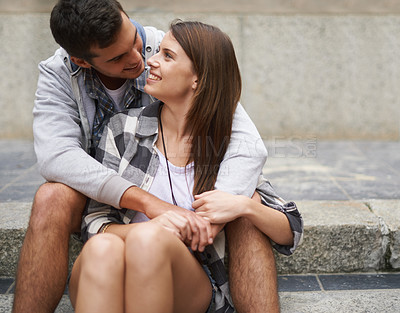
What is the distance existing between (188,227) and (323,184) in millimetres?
2035

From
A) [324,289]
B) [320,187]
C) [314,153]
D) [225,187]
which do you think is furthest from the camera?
[314,153]

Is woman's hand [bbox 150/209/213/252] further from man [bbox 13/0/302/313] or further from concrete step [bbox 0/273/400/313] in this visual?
concrete step [bbox 0/273/400/313]

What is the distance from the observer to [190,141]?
2490mm

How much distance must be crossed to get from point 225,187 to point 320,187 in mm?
1729

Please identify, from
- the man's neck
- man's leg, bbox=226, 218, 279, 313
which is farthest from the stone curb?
the man's neck

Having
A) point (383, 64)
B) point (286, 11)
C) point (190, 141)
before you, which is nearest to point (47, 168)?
point (190, 141)

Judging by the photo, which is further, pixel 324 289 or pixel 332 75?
pixel 332 75

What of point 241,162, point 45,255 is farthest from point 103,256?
point 241,162

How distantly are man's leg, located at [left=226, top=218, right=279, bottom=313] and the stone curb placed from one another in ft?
1.68

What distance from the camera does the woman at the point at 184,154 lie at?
85.7 inches

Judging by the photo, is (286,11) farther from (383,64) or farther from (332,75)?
(383,64)

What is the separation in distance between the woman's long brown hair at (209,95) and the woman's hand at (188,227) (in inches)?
8.9

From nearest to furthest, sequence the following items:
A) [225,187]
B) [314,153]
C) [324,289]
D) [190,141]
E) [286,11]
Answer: [225,187] → [190,141] → [324,289] → [314,153] → [286,11]

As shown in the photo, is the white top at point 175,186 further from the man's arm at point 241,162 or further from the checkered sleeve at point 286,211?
the checkered sleeve at point 286,211
